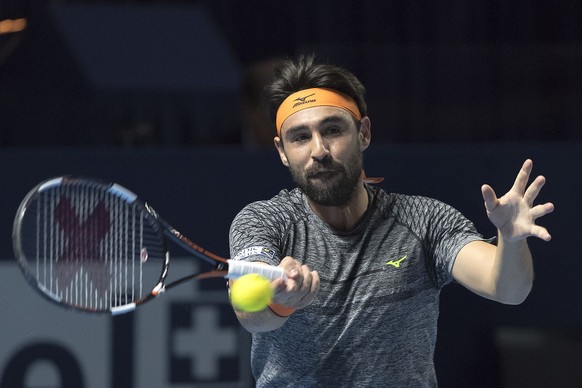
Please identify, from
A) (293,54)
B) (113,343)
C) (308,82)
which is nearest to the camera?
(308,82)

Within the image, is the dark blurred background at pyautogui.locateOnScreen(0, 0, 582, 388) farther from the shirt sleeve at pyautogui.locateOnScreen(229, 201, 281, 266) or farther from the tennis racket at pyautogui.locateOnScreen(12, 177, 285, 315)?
the shirt sleeve at pyautogui.locateOnScreen(229, 201, 281, 266)

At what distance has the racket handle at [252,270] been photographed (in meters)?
2.55

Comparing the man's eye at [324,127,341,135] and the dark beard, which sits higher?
the man's eye at [324,127,341,135]

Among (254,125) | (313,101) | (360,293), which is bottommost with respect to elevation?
(360,293)

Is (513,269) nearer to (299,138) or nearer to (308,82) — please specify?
(299,138)

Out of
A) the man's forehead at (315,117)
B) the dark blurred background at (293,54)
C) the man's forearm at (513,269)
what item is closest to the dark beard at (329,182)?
the man's forehead at (315,117)

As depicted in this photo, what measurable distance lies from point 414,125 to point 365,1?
2.71 feet

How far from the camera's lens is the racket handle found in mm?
2549

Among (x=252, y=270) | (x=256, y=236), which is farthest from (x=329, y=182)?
(x=252, y=270)

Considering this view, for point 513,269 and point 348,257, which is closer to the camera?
point 513,269

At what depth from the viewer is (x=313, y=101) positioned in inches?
121

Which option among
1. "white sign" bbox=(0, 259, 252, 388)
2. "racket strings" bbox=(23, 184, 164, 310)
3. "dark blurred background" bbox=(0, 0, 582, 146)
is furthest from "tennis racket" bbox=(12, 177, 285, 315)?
"dark blurred background" bbox=(0, 0, 582, 146)

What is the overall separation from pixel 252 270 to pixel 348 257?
0.45 m

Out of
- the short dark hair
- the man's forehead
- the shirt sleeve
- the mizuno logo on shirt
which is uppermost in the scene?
the short dark hair
